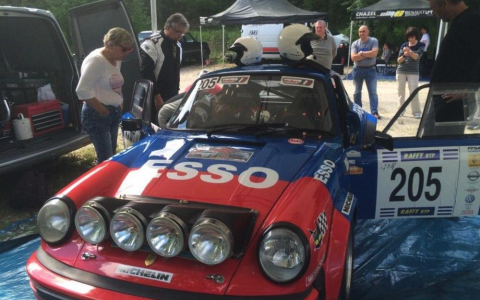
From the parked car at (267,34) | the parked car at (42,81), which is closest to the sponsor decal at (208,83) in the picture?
the parked car at (42,81)

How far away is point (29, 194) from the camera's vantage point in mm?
4449

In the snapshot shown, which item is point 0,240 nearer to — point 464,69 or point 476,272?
point 476,272

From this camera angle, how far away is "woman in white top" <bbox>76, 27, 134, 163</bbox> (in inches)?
161

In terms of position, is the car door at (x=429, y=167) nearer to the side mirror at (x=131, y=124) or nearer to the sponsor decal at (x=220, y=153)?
the sponsor decal at (x=220, y=153)

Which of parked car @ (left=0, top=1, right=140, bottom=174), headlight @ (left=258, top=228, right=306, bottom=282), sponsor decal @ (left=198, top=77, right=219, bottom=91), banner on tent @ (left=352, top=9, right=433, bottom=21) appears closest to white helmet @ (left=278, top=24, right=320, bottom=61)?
sponsor decal @ (left=198, top=77, right=219, bottom=91)

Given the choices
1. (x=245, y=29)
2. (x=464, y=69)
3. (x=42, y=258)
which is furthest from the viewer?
(x=245, y=29)

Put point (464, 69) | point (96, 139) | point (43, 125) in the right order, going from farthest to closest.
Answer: point (43, 125)
point (96, 139)
point (464, 69)

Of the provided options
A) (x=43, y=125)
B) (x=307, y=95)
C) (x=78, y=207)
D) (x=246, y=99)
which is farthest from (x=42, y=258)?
(x=43, y=125)

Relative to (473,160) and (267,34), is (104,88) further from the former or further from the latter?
(267,34)

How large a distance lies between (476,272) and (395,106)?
7.07 metres

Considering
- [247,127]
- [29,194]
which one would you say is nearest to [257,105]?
[247,127]

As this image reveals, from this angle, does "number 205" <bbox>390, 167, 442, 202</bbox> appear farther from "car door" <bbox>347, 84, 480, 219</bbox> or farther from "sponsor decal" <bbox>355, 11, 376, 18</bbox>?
"sponsor decal" <bbox>355, 11, 376, 18</bbox>

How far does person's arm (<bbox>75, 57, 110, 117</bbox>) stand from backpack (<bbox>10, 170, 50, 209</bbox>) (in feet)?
3.73

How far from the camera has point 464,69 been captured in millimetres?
3643
